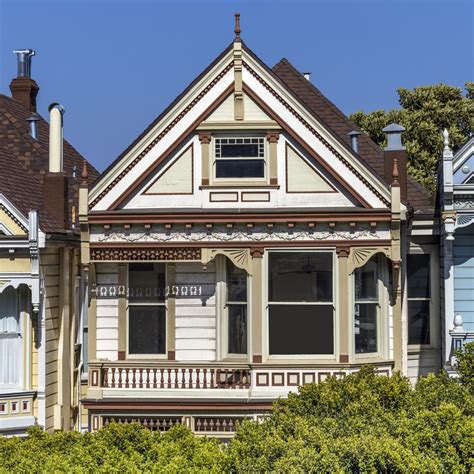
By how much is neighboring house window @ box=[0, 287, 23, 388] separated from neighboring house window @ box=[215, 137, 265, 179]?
4998 millimetres

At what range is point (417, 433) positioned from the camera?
12.6 m

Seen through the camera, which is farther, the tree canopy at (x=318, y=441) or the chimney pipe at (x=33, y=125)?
the chimney pipe at (x=33, y=125)

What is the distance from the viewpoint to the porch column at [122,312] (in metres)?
19.7

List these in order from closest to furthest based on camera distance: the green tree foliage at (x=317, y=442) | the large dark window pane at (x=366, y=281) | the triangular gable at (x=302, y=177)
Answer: the green tree foliage at (x=317, y=442) < the triangular gable at (x=302, y=177) < the large dark window pane at (x=366, y=281)

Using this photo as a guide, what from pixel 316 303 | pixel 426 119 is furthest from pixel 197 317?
pixel 426 119

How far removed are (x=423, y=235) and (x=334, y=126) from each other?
3438 mm

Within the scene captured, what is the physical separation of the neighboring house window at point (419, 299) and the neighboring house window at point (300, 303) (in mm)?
3589

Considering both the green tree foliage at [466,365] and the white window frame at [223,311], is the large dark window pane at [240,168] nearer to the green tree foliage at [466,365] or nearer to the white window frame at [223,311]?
the white window frame at [223,311]

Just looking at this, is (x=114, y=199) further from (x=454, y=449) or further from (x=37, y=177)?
(x=454, y=449)

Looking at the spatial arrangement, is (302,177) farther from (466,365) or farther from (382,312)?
(466,365)

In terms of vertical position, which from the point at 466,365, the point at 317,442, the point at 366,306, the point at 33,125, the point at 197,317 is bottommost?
the point at 317,442

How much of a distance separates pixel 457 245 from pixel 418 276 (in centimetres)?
200

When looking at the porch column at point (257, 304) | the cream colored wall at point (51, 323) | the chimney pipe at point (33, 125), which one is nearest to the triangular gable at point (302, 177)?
the porch column at point (257, 304)

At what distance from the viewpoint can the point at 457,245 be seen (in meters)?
20.2
